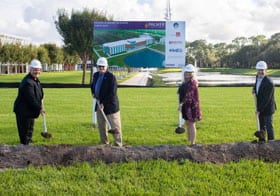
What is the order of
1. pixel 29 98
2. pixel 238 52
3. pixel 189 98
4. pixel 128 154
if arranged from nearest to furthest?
pixel 128 154 < pixel 29 98 < pixel 189 98 < pixel 238 52

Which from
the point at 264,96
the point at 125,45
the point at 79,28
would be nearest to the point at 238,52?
the point at 79,28

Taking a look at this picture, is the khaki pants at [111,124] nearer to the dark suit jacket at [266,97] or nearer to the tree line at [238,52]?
the dark suit jacket at [266,97]

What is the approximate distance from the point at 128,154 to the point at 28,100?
2536mm

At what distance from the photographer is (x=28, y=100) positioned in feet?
24.2

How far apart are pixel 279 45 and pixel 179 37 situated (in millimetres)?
75779

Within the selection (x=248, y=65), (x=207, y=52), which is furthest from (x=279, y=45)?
(x=207, y=52)

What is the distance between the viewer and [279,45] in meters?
83.6

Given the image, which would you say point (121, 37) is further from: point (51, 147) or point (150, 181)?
point (150, 181)

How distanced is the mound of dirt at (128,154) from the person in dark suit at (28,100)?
4.75 ft

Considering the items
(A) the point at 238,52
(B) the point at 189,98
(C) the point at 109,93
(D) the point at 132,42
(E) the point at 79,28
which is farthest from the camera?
(A) the point at 238,52

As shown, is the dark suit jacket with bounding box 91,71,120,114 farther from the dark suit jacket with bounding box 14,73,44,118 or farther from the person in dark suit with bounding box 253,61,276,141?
the person in dark suit with bounding box 253,61,276,141

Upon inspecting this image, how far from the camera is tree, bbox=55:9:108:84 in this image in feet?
126

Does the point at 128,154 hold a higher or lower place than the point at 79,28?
lower

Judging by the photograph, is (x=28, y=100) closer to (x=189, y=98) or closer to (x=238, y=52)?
(x=189, y=98)
